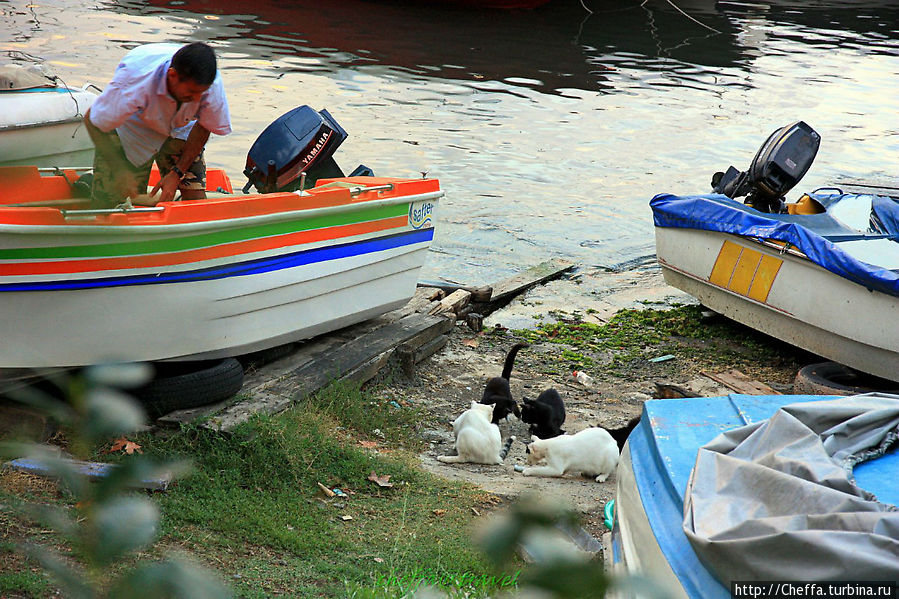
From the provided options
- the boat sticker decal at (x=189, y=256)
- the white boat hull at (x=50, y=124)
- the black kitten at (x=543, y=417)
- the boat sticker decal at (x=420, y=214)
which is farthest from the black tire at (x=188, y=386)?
the white boat hull at (x=50, y=124)

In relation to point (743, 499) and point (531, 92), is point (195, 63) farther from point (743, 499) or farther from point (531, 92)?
point (531, 92)

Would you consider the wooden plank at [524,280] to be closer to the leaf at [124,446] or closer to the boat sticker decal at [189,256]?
the boat sticker decal at [189,256]

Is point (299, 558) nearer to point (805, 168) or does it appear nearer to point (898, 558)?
point (898, 558)

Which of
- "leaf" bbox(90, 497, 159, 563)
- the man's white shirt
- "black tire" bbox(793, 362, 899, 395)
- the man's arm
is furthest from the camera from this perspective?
"black tire" bbox(793, 362, 899, 395)

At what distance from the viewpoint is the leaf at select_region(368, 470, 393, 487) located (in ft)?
16.3

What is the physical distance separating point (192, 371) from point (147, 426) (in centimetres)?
58

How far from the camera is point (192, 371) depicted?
5.46 meters

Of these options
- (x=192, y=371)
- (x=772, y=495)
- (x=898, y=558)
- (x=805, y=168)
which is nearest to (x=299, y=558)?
(x=192, y=371)

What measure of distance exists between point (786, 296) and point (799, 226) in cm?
63

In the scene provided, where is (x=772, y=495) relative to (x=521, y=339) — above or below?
above

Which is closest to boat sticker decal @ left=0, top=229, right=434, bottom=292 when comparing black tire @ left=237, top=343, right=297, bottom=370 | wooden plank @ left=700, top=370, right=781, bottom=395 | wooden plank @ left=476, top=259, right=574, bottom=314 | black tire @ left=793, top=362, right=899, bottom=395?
black tire @ left=237, top=343, right=297, bottom=370

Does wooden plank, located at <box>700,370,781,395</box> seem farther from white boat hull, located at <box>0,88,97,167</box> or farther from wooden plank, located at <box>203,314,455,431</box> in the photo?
white boat hull, located at <box>0,88,97,167</box>

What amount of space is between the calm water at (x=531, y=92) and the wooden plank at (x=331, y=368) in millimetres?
2924

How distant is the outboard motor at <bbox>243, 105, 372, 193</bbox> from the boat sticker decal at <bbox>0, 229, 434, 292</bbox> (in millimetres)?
631
